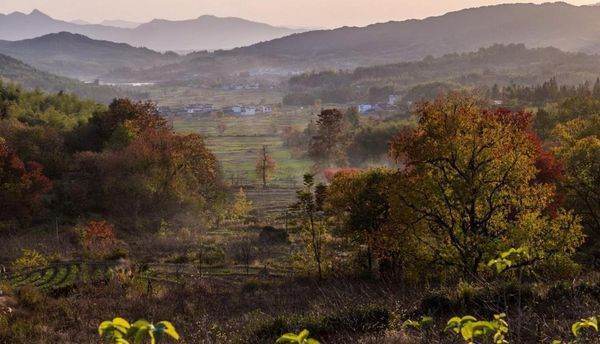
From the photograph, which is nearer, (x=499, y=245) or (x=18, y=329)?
(x=18, y=329)

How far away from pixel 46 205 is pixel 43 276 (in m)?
22.7

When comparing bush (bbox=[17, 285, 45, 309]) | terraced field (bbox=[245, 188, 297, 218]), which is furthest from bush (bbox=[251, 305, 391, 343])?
terraced field (bbox=[245, 188, 297, 218])

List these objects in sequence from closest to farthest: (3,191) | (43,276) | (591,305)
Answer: (591,305), (43,276), (3,191)

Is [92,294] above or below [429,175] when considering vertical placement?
below

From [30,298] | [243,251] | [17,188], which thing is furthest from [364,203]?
[17,188]

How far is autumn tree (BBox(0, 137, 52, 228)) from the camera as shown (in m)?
45.1

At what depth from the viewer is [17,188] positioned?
45.0 meters

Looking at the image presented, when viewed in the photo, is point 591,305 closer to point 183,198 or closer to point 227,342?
point 227,342

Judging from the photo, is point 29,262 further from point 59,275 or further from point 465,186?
point 465,186

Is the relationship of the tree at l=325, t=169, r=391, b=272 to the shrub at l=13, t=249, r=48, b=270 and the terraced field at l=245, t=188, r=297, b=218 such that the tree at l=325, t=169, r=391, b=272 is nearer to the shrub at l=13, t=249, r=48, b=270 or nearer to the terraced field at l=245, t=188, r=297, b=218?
the shrub at l=13, t=249, r=48, b=270

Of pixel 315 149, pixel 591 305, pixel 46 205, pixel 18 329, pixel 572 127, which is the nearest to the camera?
pixel 591 305

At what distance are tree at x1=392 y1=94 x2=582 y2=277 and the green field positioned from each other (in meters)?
64.4

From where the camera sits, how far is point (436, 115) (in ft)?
76.9

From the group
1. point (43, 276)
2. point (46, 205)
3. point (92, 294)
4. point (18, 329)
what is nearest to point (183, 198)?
point (46, 205)
